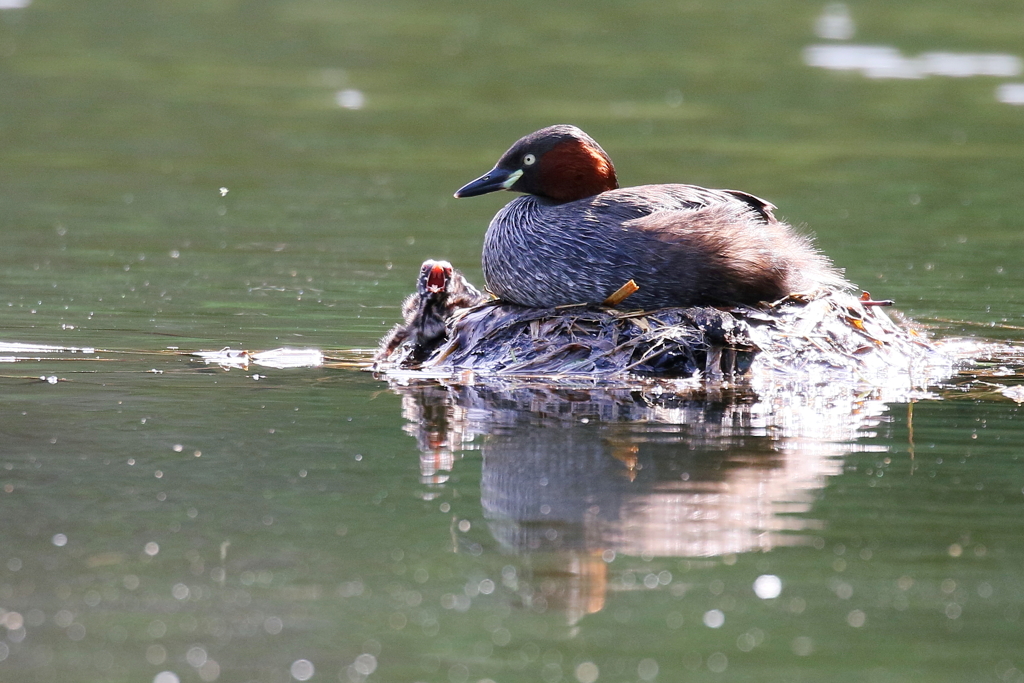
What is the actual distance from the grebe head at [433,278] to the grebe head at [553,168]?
458 mm

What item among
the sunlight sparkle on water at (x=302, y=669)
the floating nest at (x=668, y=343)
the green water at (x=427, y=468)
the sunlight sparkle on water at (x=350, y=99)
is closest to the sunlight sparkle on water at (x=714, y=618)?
the green water at (x=427, y=468)

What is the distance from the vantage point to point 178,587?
16.6 feet

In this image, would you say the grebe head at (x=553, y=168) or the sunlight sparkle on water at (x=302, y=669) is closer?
the sunlight sparkle on water at (x=302, y=669)

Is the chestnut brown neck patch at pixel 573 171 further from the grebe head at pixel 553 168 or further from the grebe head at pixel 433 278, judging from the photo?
the grebe head at pixel 433 278

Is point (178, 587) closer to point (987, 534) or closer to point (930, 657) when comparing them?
point (930, 657)

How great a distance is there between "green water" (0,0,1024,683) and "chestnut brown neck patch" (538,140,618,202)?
1.50 meters

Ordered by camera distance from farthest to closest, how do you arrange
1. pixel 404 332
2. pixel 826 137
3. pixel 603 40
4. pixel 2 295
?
pixel 603 40, pixel 826 137, pixel 2 295, pixel 404 332

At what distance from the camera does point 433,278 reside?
9.12 metres

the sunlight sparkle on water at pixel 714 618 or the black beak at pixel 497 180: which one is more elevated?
the black beak at pixel 497 180

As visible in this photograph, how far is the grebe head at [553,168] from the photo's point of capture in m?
8.98

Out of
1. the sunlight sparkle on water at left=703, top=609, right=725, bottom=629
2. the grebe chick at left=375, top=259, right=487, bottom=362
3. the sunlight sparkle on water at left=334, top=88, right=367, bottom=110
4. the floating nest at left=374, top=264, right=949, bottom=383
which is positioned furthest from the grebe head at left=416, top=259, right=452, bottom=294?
the sunlight sparkle on water at left=334, top=88, right=367, bottom=110

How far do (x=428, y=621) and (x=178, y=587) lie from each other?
831 mm

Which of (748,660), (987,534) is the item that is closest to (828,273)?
Result: (987,534)

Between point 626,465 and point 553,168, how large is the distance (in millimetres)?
2920
